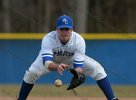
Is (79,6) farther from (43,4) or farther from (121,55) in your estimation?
(121,55)

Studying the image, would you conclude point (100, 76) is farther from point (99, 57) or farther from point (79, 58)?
point (99, 57)

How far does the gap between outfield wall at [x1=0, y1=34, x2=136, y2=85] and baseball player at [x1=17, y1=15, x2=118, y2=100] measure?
4.49 meters

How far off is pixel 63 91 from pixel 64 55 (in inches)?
139

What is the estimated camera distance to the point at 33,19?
20.1m

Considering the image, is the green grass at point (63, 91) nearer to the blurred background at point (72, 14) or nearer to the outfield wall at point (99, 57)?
the outfield wall at point (99, 57)

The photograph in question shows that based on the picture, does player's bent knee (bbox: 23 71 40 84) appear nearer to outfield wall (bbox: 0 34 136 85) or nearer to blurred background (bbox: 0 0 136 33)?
outfield wall (bbox: 0 34 136 85)

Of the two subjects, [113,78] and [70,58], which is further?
[113,78]

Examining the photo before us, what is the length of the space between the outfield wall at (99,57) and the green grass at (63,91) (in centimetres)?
40

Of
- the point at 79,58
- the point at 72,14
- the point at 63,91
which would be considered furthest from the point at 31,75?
the point at 72,14

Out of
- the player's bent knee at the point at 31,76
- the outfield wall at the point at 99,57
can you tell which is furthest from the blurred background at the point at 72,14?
the player's bent knee at the point at 31,76

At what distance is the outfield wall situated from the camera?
39.9 ft

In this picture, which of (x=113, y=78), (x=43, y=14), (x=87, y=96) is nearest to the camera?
(x=87, y=96)

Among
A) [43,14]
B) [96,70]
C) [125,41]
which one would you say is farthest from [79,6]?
[96,70]

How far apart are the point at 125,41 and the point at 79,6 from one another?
748cm
